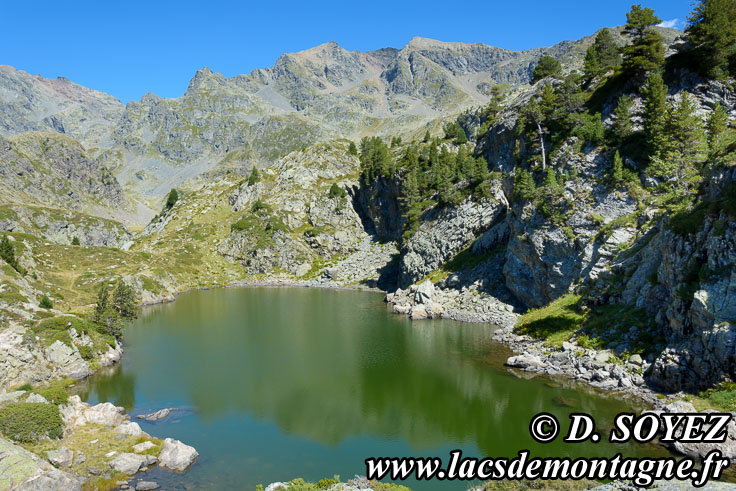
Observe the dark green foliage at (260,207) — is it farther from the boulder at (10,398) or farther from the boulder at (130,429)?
the boulder at (130,429)

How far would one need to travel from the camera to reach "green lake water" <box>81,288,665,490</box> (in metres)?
30.8

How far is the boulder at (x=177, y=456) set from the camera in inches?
1155

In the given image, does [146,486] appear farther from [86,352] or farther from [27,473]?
[86,352]

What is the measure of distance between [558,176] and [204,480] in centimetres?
6452

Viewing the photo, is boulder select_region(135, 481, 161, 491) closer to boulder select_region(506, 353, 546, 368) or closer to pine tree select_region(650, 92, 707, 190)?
boulder select_region(506, 353, 546, 368)

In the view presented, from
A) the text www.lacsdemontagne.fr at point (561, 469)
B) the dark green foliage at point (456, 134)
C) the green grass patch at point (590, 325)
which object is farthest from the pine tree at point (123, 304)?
the dark green foliage at point (456, 134)

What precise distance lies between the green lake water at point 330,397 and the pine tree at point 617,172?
29395 mm

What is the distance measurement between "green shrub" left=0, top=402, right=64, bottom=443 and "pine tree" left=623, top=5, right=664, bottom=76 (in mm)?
86058

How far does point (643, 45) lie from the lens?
67.1 metres

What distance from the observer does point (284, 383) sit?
4672 cm

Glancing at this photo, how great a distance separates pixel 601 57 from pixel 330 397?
8570 centimetres

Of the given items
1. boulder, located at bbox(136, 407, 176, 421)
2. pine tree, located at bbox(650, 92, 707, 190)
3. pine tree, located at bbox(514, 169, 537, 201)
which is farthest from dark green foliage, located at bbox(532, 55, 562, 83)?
boulder, located at bbox(136, 407, 176, 421)

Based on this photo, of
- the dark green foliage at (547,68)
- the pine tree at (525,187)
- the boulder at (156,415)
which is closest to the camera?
the boulder at (156,415)

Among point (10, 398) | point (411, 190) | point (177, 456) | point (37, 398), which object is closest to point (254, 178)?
point (411, 190)
